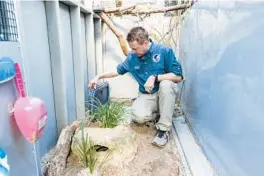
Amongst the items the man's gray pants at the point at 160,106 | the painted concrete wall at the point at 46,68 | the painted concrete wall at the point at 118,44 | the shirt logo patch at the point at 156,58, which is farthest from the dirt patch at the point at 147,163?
the painted concrete wall at the point at 118,44

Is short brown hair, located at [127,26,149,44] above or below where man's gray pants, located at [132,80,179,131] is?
above

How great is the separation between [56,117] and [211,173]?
129 centimetres

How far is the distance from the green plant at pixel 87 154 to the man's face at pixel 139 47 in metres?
0.86

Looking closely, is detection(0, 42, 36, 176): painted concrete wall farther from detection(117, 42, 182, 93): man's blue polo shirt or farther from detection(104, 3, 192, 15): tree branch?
detection(104, 3, 192, 15): tree branch

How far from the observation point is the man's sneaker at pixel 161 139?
1.92 m

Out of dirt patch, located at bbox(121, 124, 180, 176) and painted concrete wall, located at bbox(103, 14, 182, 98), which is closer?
dirt patch, located at bbox(121, 124, 180, 176)

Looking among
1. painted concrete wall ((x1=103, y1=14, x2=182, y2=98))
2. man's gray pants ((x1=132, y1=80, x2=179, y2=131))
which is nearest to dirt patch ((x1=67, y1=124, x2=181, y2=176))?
man's gray pants ((x1=132, y1=80, x2=179, y2=131))

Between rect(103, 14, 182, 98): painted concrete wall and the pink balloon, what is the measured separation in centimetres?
314

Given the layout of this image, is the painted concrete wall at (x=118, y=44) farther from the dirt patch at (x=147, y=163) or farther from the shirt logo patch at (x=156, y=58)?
the dirt patch at (x=147, y=163)

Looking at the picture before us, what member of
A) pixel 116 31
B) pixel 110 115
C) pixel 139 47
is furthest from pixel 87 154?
pixel 116 31

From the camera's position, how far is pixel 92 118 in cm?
219

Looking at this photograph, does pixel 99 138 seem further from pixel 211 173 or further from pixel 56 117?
pixel 211 173

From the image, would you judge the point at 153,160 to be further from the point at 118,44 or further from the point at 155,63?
the point at 118,44

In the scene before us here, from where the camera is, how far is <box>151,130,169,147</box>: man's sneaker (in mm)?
1920
